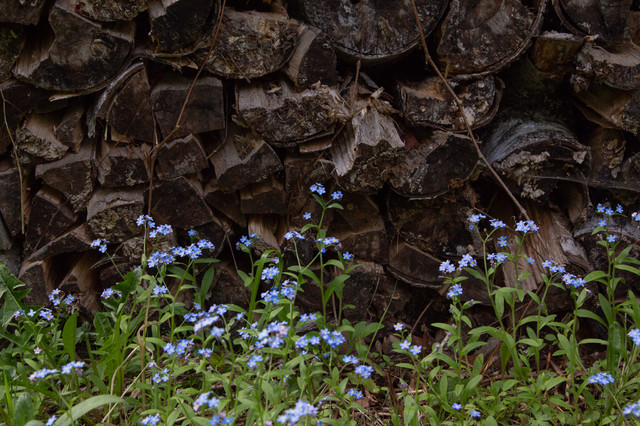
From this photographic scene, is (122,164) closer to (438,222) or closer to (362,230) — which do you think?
(362,230)

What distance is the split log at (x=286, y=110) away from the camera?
2311 millimetres

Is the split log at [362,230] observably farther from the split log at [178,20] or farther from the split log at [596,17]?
the split log at [596,17]

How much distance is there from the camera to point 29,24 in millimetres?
2172

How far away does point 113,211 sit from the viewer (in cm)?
243

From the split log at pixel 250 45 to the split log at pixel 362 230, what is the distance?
29.9 inches

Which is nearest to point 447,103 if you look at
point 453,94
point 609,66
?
point 453,94

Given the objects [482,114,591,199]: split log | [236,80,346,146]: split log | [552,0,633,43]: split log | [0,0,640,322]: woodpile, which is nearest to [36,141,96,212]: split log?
[0,0,640,322]: woodpile

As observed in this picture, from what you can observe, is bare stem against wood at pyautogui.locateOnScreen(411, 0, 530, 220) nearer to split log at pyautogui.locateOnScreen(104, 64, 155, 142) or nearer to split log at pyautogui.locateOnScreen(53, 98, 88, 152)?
split log at pyautogui.locateOnScreen(104, 64, 155, 142)

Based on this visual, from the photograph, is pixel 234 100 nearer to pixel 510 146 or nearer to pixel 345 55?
pixel 345 55

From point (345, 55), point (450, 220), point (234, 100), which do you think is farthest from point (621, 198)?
point (234, 100)

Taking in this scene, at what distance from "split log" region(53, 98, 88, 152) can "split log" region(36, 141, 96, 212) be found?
1.9 inches

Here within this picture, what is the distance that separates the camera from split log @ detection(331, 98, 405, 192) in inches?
91.4

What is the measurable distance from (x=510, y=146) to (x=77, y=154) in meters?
2.01

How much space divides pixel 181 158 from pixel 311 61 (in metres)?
0.72
